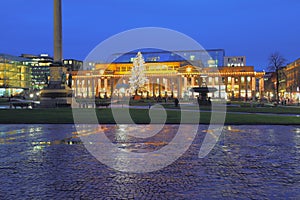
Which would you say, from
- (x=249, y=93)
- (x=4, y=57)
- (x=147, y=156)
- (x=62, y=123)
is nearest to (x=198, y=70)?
(x=249, y=93)

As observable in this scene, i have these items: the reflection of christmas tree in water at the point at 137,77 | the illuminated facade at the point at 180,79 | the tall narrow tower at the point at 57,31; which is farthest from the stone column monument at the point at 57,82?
the illuminated facade at the point at 180,79

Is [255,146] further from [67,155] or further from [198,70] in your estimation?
[198,70]

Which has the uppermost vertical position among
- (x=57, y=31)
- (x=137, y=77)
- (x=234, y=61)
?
(x=234, y=61)

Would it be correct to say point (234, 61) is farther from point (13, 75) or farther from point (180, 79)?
point (13, 75)

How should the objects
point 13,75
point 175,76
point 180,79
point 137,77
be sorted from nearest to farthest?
point 137,77
point 180,79
point 175,76
point 13,75

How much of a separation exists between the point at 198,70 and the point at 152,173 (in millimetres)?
129712

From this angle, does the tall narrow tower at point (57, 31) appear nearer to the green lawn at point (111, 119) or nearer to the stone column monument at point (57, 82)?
the stone column monument at point (57, 82)

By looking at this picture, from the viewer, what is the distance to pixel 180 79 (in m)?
138

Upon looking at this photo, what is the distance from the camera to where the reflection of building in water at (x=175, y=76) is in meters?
135

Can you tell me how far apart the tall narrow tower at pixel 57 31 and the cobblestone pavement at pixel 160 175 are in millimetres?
30887

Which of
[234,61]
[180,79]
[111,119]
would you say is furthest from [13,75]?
[111,119]

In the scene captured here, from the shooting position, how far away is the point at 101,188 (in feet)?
22.8

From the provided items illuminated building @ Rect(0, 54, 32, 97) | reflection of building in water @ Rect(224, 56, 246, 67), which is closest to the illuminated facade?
reflection of building in water @ Rect(224, 56, 246, 67)

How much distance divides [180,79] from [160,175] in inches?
5144
